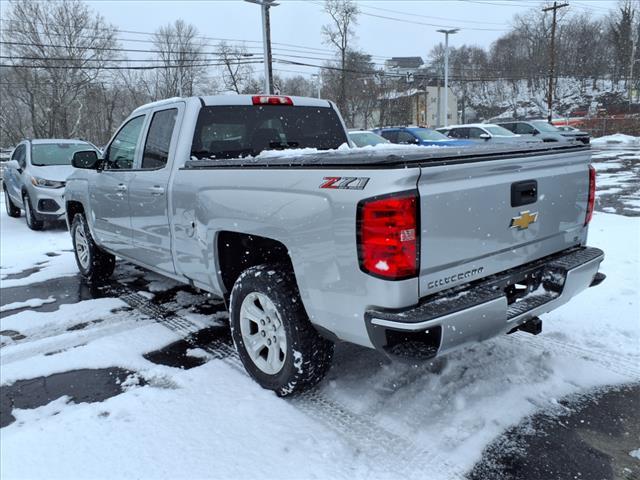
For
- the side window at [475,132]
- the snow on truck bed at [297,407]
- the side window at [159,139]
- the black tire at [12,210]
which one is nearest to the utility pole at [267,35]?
the side window at [475,132]

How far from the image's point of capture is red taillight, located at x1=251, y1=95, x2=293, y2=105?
14.2ft

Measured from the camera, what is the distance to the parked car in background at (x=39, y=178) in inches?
371

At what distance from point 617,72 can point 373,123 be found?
41506mm

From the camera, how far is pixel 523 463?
246 cm

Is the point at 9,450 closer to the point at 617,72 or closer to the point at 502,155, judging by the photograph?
Answer: the point at 502,155

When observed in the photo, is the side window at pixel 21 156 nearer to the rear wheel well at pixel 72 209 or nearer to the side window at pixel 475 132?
the rear wheel well at pixel 72 209

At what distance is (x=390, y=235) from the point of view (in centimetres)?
227

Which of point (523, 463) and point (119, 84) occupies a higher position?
point (119, 84)

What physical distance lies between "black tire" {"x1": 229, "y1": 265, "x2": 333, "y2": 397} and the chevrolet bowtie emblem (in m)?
1.29

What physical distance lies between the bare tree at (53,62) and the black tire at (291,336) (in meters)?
44.3

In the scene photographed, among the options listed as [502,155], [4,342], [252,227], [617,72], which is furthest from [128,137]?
[617,72]

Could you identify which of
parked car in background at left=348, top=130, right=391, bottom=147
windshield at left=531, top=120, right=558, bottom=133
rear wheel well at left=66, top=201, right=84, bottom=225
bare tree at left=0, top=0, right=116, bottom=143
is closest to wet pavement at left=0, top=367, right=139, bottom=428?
rear wheel well at left=66, top=201, right=84, bottom=225

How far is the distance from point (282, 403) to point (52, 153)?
9778mm

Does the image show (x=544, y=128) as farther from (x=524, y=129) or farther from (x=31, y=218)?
(x=31, y=218)
